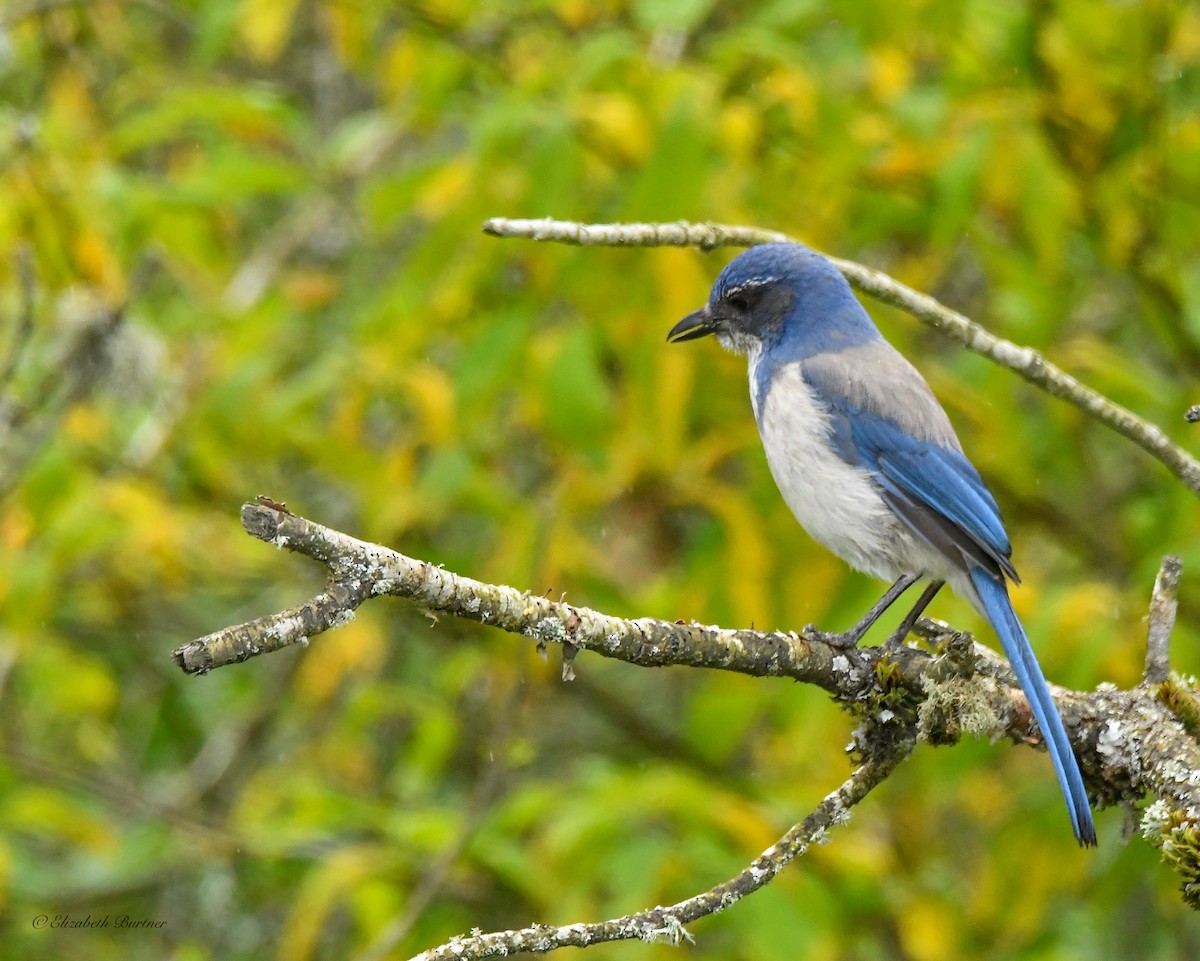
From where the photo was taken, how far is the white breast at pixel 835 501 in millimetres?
4176

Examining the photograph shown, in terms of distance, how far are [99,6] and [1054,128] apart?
432cm

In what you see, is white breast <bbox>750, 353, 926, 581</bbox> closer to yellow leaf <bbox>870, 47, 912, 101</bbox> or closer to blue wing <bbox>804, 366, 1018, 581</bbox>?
blue wing <bbox>804, 366, 1018, 581</bbox>

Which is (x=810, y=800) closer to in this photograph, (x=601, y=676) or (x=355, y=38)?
(x=601, y=676)

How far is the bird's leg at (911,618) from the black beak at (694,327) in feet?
3.73

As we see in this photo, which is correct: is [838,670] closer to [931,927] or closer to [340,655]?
[931,927]

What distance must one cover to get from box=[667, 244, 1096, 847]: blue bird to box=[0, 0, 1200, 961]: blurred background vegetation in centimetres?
26

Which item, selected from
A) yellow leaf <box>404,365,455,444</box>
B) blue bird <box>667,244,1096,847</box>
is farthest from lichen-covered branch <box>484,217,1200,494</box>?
yellow leaf <box>404,365,455,444</box>

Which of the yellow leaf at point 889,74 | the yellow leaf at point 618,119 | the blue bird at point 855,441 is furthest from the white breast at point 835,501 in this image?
the yellow leaf at point 889,74

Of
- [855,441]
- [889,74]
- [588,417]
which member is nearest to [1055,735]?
[855,441]

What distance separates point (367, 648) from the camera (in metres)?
6.38

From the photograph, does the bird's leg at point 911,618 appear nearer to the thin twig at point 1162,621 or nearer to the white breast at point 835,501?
the white breast at point 835,501

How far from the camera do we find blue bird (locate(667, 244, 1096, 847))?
4.04m

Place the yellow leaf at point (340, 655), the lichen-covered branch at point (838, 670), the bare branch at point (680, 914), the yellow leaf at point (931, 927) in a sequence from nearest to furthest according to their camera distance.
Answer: the lichen-covered branch at point (838, 670) → the bare branch at point (680, 914) → the yellow leaf at point (931, 927) → the yellow leaf at point (340, 655)

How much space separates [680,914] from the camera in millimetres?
2572
